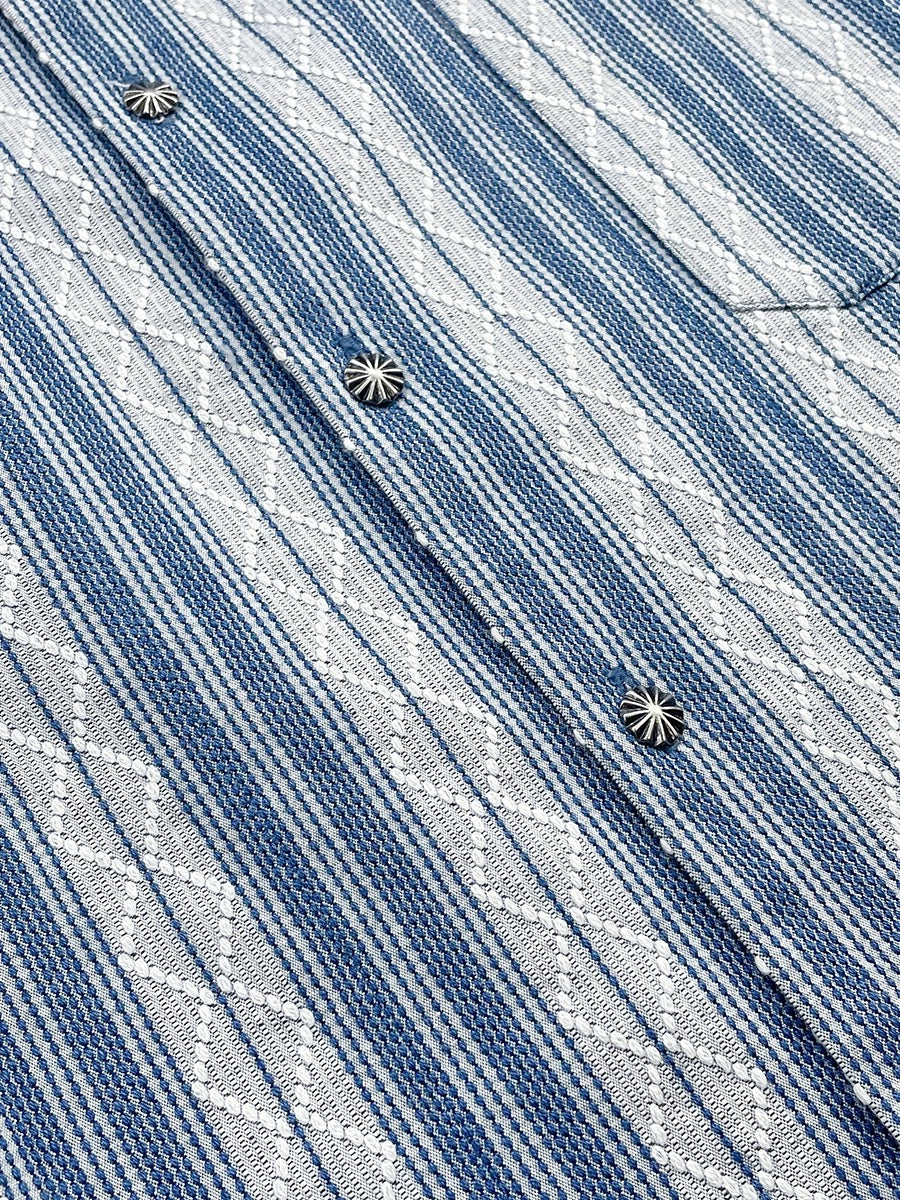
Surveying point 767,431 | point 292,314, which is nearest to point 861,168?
point 767,431

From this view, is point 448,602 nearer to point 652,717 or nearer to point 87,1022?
point 652,717

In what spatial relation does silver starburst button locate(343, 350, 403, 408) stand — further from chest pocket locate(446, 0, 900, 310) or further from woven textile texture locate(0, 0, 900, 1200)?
chest pocket locate(446, 0, 900, 310)

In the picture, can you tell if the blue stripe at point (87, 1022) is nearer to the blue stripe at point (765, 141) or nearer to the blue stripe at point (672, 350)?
the blue stripe at point (672, 350)

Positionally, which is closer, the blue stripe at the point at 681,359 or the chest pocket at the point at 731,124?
the blue stripe at the point at 681,359

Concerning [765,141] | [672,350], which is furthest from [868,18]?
[672,350]

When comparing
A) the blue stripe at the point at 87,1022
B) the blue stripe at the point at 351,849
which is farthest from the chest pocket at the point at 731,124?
the blue stripe at the point at 87,1022

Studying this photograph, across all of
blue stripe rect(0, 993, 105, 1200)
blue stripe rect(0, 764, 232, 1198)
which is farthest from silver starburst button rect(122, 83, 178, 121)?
blue stripe rect(0, 993, 105, 1200)

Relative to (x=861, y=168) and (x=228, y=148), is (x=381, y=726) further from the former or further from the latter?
(x=861, y=168)
